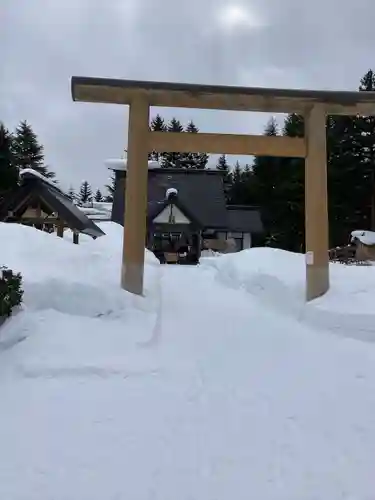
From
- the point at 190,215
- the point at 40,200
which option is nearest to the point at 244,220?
the point at 190,215

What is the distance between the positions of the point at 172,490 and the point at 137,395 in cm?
169

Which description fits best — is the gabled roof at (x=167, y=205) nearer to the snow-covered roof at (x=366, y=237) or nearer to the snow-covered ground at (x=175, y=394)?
the snow-covered roof at (x=366, y=237)

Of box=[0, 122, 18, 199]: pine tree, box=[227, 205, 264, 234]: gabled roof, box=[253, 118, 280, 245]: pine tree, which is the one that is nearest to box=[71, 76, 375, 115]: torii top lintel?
box=[0, 122, 18, 199]: pine tree

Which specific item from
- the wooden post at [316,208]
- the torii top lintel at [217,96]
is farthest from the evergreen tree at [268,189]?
the torii top lintel at [217,96]

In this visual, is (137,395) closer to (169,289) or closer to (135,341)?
(135,341)

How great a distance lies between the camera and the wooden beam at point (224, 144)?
9.19m

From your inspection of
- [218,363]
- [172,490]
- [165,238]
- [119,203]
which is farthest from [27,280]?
[119,203]

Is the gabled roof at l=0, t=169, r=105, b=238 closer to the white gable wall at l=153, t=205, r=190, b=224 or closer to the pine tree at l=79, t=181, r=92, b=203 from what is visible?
the white gable wall at l=153, t=205, r=190, b=224

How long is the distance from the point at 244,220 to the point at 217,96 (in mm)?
22635

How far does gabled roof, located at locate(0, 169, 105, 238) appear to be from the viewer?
55.5 feet

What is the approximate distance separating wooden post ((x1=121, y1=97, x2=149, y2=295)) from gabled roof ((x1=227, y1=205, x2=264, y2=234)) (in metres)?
20.6

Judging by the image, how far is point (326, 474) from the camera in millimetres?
3121

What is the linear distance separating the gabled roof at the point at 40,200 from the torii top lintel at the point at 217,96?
8383 millimetres

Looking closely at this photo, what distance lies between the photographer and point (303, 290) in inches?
376
